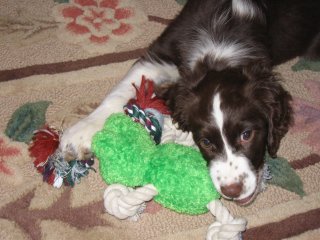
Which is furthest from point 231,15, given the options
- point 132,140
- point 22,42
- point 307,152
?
point 22,42

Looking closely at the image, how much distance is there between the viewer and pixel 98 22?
2.92 m

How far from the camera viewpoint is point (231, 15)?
238 centimetres

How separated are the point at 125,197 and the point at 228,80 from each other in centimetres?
63

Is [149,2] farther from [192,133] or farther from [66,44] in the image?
[192,133]

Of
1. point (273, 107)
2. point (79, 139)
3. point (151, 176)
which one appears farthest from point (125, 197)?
point (273, 107)

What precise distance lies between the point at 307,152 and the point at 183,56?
0.76m

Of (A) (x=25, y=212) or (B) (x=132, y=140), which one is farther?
(A) (x=25, y=212)

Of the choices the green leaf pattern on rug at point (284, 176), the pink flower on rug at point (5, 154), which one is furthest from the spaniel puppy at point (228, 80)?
the pink flower on rug at point (5, 154)

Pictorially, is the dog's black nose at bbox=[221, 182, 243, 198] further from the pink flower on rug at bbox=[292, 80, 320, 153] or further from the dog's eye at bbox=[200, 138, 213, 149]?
the pink flower on rug at bbox=[292, 80, 320, 153]

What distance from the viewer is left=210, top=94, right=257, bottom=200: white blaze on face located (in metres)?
1.89

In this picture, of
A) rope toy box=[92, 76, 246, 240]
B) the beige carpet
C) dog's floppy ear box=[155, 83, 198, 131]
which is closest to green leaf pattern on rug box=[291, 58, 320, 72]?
the beige carpet

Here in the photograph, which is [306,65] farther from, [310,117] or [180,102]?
[180,102]

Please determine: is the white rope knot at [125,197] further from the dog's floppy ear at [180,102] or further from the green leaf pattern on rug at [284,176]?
the green leaf pattern on rug at [284,176]

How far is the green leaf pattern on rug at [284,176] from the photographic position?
2.24m
